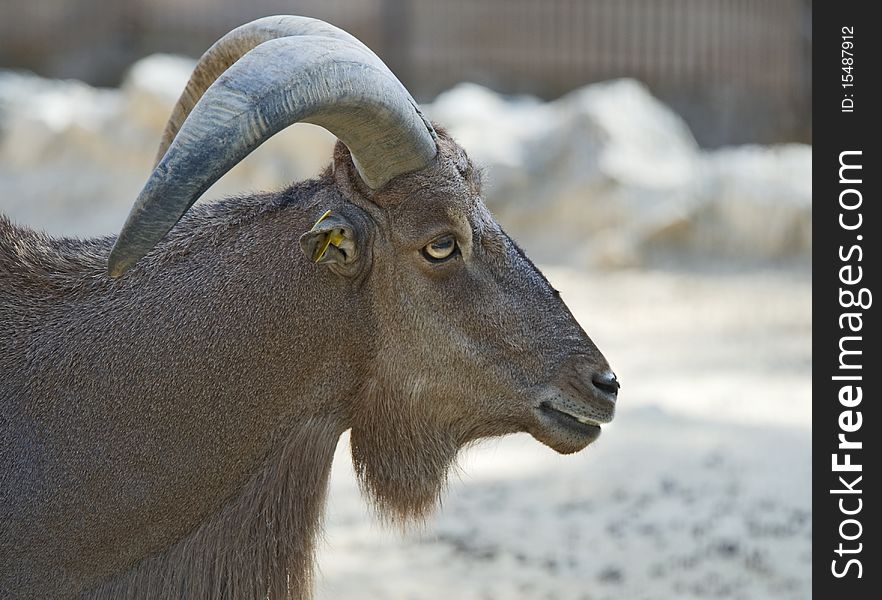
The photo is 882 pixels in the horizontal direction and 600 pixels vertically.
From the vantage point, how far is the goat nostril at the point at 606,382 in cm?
359

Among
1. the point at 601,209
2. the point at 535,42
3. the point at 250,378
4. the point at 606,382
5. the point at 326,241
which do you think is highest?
the point at 535,42

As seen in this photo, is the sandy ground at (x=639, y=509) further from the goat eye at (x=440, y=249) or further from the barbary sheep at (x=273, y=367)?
the goat eye at (x=440, y=249)

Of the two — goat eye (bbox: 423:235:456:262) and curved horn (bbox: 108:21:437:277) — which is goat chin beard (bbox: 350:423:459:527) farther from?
curved horn (bbox: 108:21:437:277)

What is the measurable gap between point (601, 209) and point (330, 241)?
10.1 m

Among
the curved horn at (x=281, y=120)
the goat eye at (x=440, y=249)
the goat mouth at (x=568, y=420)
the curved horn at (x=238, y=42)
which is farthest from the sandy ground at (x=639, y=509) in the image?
the curved horn at (x=238, y=42)

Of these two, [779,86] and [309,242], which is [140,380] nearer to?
[309,242]

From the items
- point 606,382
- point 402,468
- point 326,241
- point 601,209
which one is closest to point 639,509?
point 606,382

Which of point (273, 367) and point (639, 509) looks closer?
point (273, 367)

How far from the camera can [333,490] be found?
6.99m

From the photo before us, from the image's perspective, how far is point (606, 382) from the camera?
3.61m

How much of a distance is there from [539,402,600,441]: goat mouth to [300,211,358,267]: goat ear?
2.56 feet

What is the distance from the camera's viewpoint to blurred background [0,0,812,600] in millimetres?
5926

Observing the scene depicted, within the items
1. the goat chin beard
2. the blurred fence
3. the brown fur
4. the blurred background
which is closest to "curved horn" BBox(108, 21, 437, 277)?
the brown fur

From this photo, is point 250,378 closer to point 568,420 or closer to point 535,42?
point 568,420
